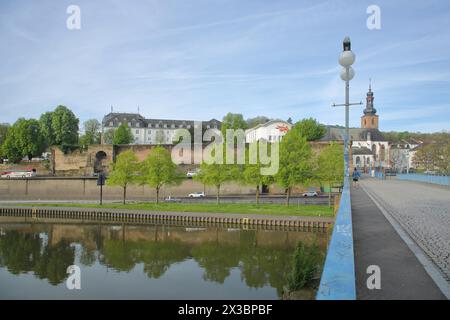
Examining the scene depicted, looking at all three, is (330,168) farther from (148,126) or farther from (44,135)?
(148,126)

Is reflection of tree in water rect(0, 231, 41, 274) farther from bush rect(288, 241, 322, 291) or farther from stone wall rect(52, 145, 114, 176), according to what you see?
stone wall rect(52, 145, 114, 176)

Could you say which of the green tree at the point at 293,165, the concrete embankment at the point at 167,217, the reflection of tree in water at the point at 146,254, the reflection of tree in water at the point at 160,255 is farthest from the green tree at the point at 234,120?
the reflection of tree in water at the point at 146,254

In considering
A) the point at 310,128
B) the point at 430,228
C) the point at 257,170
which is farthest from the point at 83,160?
the point at 430,228

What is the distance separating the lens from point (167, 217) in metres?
38.6

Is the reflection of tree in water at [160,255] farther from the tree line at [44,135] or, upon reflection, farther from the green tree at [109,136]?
the green tree at [109,136]

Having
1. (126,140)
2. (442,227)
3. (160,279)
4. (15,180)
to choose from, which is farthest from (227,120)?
(442,227)

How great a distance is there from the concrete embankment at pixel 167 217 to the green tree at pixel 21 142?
3659 centimetres

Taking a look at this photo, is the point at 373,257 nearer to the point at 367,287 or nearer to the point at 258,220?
the point at 367,287

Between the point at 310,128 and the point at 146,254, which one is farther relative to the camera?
the point at 310,128

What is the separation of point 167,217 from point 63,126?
56.9 m

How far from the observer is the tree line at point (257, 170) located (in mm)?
40312

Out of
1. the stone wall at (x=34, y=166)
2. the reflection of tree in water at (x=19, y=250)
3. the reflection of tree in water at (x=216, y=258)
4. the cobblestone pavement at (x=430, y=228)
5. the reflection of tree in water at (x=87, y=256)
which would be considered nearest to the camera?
the cobblestone pavement at (x=430, y=228)

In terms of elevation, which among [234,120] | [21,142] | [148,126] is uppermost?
[148,126]

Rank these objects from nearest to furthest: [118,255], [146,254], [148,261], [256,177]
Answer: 1. [148,261]
2. [118,255]
3. [146,254]
4. [256,177]
